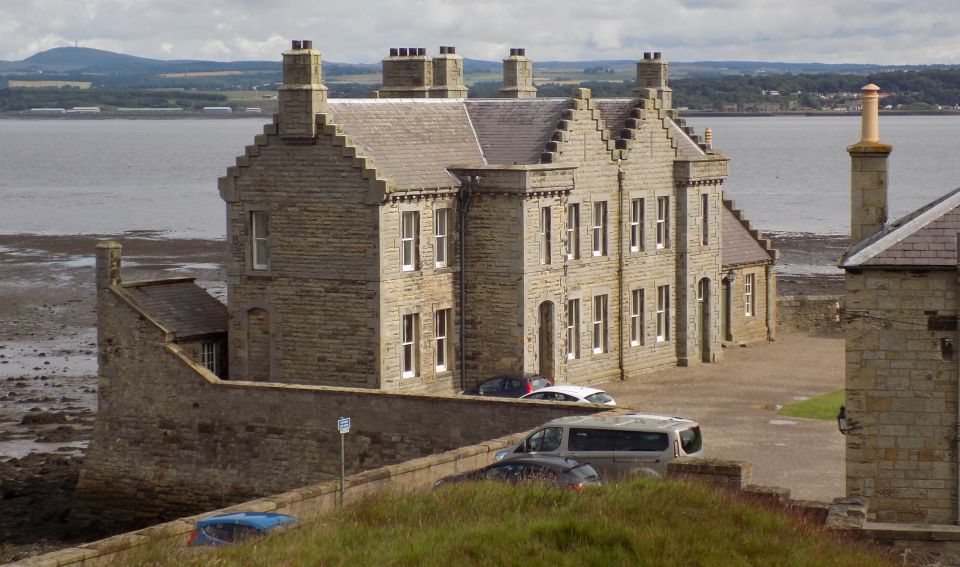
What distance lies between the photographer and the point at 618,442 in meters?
31.3

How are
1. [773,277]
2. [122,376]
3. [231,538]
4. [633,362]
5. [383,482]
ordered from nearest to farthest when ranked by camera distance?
[231,538]
[383,482]
[122,376]
[633,362]
[773,277]

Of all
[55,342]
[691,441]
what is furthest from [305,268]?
[55,342]

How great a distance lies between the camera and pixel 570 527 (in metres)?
22.6

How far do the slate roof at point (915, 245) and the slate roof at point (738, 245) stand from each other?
28.9 metres

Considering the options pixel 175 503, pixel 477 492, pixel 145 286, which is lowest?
pixel 175 503

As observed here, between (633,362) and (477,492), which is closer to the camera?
(477,492)

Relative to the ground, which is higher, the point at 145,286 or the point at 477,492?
the point at 145,286

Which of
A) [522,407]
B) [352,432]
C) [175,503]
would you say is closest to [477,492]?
[522,407]

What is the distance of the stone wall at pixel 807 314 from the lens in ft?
208

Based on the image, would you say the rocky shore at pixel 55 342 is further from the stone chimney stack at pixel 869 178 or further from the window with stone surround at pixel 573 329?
the stone chimney stack at pixel 869 178

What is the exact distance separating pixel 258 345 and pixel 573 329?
9193mm

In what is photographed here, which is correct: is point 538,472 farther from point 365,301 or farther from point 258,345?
point 258,345

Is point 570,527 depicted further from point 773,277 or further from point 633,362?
point 773,277

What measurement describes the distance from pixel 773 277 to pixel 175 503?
27.5m
